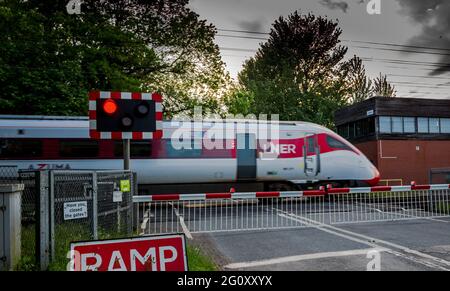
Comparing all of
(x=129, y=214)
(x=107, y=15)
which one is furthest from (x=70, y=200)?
(x=107, y=15)

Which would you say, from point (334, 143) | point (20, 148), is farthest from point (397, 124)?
point (20, 148)

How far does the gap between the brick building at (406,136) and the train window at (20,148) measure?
66.9 feet

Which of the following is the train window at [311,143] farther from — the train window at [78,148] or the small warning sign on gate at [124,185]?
the small warning sign on gate at [124,185]

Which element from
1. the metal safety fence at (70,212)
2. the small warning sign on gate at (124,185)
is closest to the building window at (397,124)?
→ the metal safety fence at (70,212)

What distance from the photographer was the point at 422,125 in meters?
27.6

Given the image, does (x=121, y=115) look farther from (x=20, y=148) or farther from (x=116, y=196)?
(x=20, y=148)

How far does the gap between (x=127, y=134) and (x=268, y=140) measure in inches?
419

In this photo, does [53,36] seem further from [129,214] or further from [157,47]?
[129,214]

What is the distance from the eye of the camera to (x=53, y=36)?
64.1ft

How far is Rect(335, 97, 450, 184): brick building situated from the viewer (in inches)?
1045

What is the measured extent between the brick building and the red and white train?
28.8ft

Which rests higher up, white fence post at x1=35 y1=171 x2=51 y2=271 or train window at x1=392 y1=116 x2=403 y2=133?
train window at x1=392 y1=116 x2=403 y2=133

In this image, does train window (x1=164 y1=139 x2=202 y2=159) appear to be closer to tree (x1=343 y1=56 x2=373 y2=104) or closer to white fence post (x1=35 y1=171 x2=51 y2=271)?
white fence post (x1=35 y1=171 x2=51 y2=271)

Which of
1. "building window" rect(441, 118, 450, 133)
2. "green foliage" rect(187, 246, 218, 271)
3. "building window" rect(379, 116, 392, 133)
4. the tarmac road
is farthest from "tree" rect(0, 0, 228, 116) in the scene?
"building window" rect(441, 118, 450, 133)
